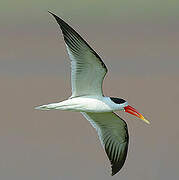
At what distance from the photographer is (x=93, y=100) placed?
6.36 meters

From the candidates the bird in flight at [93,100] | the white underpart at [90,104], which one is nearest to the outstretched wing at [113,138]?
the bird in flight at [93,100]

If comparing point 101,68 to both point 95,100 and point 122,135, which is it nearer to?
point 95,100

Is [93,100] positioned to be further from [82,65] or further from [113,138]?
[113,138]

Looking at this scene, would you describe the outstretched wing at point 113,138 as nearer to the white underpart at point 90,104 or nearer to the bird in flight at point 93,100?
the bird in flight at point 93,100

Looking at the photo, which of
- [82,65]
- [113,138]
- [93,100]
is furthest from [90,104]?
[113,138]

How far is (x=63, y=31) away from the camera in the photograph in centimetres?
591

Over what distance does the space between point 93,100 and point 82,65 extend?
362 mm

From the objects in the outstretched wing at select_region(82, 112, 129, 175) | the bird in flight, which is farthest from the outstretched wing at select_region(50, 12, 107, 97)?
the outstretched wing at select_region(82, 112, 129, 175)

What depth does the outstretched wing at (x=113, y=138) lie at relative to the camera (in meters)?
6.80

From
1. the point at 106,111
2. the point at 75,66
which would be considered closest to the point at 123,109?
the point at 106,111

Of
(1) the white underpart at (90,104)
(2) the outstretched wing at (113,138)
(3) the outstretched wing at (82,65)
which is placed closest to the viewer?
(3) the outstretched wing at (82,65)

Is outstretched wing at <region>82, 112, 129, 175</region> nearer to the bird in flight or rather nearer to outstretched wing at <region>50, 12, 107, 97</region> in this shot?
the bird in flight

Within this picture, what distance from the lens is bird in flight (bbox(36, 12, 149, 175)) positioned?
600 cm

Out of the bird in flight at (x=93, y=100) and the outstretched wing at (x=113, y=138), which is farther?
the outstretched wing at (x=113, y=138)
